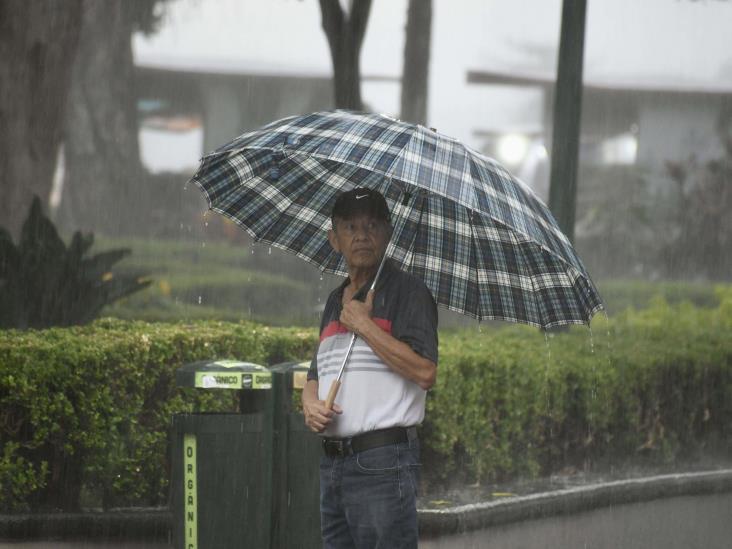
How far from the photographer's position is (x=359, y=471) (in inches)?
164

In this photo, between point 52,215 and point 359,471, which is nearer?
point 359,471

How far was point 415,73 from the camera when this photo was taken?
9.17 metres

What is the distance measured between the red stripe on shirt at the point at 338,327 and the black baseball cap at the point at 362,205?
1.11 ft

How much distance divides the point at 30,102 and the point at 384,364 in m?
5.59

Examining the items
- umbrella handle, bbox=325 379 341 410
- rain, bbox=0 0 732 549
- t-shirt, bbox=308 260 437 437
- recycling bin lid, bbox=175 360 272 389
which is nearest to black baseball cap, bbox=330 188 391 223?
t-shirt, bbox=308 260 437 437

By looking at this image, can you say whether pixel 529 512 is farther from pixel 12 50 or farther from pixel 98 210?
pixel 12 50

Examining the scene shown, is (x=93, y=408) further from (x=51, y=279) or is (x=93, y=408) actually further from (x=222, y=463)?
(x=51, y=279)

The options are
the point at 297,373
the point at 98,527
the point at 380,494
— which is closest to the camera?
the point at 380,494

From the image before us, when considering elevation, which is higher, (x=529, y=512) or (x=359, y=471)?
(x=359, y=471)

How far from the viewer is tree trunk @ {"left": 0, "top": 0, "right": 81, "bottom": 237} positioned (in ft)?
29.8

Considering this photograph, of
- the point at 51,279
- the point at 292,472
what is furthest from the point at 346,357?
the point at 51,279

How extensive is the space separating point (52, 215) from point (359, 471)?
209 inches

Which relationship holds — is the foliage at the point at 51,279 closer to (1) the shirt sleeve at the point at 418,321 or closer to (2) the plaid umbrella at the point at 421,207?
(2) the plaid umbrella at the point at 421,207

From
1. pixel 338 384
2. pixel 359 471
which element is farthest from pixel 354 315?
pixel 359 471
